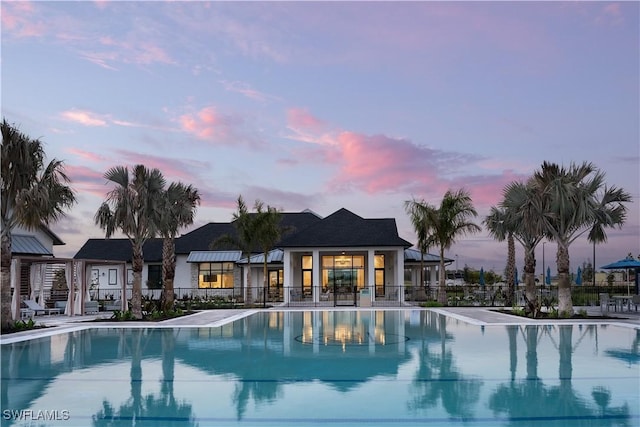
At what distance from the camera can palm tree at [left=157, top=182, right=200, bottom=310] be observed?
80.5 ft

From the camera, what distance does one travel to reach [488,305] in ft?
99.7

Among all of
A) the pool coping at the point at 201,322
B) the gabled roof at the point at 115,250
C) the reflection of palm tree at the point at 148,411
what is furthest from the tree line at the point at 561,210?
the gabled roof at the point at 115,250

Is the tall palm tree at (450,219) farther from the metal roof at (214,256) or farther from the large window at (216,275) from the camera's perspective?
the large window at (216,275)

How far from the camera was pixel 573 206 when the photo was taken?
2058 centimetres

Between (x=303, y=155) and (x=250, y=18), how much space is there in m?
11.9

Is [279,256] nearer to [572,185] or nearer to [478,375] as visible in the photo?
[572,185]

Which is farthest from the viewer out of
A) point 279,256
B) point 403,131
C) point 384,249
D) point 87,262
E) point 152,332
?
point 279,256

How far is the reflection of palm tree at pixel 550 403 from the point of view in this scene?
7.21 m

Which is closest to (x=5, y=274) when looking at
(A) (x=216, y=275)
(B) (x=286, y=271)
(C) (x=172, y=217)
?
(C) (x=172, y=217)

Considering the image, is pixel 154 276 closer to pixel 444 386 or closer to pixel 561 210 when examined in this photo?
pixel 561 210

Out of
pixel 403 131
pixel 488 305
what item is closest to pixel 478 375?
pixel 403 131

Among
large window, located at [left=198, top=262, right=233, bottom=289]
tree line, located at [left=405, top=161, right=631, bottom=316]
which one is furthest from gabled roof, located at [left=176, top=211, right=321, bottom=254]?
tree line, located at [left=405, top=161, right=631, bottom=316]

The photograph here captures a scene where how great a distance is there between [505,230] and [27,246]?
23.5 m

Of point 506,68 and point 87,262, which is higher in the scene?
point 506,68
